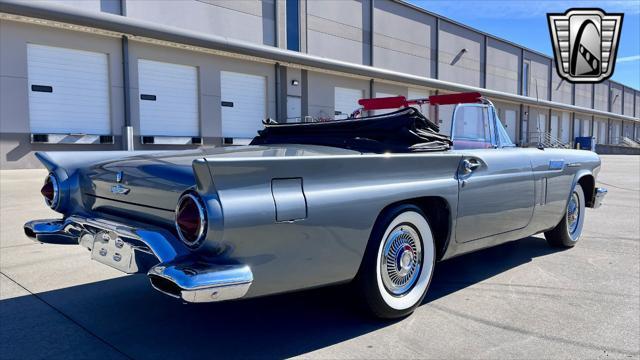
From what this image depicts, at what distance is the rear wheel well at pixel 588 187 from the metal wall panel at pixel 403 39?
18242 mm

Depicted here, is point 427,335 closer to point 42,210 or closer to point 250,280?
point 250,280

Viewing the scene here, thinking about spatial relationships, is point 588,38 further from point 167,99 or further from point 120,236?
point 167,99

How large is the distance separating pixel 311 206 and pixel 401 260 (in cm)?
97

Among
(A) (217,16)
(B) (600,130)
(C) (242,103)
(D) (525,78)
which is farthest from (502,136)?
(B) (600,130)

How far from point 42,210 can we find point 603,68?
11.6m

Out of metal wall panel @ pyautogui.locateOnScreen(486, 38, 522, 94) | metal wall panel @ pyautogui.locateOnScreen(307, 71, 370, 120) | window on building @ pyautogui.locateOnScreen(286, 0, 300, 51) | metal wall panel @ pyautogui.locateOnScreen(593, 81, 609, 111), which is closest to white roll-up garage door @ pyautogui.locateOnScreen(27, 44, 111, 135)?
window on building @ pyautogui.locateOnScreen(286, 0, 300, 51)

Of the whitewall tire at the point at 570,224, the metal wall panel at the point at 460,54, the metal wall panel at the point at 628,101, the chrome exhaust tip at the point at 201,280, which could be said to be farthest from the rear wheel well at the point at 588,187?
the metal wall panel at the point at 628,101

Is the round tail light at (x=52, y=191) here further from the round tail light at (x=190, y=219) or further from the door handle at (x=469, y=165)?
the door handle at (x=469, y=165)

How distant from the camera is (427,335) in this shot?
2.94 metres

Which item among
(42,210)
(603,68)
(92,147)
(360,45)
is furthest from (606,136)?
(42,210)

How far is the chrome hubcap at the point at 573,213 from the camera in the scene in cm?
526

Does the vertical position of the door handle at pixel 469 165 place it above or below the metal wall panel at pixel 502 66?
below

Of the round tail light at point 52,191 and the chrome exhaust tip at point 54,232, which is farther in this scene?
the round tail light at point 52,191

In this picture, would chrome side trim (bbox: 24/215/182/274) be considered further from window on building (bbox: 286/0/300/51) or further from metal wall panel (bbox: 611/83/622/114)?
metal wall panel (bbox: 611/83/622/114)
